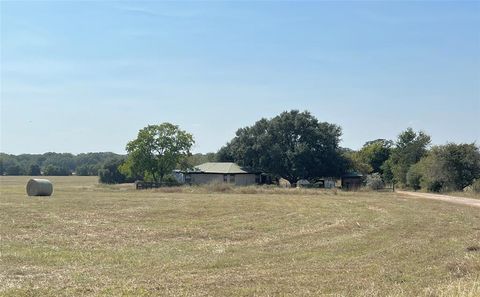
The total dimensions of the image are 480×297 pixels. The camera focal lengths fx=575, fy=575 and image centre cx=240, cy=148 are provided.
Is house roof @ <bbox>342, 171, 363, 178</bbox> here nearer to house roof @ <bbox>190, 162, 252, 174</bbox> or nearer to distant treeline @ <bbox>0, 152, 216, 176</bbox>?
house roof @ <bbox>190, 162, 252, 174</bbox>

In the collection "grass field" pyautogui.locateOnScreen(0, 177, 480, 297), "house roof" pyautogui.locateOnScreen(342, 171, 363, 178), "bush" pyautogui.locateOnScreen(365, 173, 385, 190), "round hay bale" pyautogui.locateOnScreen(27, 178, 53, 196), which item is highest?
"house roof" pyautogui.locateOnScreen(342, 171, 363, 178)

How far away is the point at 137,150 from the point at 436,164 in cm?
4262

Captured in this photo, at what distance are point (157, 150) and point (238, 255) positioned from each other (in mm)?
72247

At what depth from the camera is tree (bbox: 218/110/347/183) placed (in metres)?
84.1

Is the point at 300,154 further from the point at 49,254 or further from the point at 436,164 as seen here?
the point at 49,254

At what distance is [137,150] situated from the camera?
8519 centimetres

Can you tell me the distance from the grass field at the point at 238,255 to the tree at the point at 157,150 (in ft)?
189

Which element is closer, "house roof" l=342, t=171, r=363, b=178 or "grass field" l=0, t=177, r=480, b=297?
"grass field" l=0, t=177, r=480, b=297

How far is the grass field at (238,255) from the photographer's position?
1107 cm

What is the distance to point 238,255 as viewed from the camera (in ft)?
51.5

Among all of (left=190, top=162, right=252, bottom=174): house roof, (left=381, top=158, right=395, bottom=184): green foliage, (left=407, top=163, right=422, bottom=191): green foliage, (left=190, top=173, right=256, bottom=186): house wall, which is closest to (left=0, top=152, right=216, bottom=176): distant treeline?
(left=190, top=162, right=252, bottom=174): house roof

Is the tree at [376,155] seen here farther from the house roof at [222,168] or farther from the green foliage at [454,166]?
the green foliage at [454,166]

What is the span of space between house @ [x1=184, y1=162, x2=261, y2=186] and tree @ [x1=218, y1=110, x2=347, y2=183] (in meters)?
2.07

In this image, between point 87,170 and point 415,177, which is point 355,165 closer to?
point 415,177
